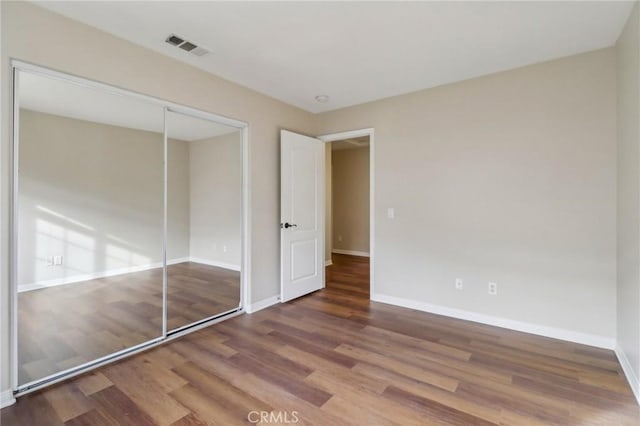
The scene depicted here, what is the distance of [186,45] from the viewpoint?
248 cm

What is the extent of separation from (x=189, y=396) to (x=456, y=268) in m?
2.77

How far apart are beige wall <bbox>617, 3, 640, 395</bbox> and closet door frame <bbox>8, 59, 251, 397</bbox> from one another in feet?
10.8

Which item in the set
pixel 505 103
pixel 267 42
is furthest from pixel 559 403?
pixel 267 42

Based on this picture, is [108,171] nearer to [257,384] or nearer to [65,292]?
[65,292]

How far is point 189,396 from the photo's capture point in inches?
74.9

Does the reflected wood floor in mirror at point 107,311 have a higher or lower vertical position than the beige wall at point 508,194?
lower

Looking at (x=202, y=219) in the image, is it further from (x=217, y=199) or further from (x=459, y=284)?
(x=459, y=284)

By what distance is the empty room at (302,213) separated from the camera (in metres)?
1.91

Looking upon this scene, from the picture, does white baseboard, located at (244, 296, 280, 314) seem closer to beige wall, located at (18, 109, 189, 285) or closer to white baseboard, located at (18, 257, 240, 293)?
white baseboard, located at (18, 257, 240, 293)

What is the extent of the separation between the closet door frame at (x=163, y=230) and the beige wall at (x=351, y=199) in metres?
4.07

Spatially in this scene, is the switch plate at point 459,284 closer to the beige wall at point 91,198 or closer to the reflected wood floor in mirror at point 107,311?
the reflected wood floor in mirror at point 107,311

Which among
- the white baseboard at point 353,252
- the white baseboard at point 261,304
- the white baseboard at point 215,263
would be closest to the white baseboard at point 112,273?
the white baseboard at point 215,263

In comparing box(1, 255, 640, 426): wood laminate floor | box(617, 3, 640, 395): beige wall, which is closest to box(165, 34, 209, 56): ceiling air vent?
box(1, 255, 640, 426): wood laminate floor

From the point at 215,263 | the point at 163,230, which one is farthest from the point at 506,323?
the point at 163,230
